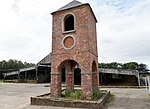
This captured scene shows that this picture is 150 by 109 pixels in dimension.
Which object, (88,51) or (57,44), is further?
(57,44)

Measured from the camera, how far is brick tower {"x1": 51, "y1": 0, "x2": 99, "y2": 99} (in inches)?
328

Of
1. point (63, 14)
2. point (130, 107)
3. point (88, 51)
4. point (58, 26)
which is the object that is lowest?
point (130, 107)

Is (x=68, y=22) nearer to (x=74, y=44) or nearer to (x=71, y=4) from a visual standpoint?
(x=71, y=4)

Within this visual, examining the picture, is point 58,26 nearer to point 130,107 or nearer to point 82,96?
point 82,96

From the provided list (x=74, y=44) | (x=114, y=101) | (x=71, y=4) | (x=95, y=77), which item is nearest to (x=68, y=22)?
(x=71, y=4)

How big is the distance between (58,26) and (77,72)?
20.4m

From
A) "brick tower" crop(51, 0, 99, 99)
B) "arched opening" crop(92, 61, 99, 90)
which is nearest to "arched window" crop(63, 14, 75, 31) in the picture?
"brick tower" crop(51, 0, 99, 99)

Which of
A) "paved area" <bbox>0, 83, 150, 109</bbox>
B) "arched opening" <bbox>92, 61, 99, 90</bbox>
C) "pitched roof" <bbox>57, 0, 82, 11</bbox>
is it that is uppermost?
"pitched roof" <bbox>57, 0, 82, 11</bbox>

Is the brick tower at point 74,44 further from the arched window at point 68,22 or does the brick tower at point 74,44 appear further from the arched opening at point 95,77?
the arched opening at point 95,77

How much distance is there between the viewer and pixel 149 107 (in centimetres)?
751

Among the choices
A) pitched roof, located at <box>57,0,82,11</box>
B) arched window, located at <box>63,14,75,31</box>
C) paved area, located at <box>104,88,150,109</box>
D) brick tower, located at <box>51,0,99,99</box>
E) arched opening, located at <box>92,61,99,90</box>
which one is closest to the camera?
paved area, located at <box>104,88,150,109</box>

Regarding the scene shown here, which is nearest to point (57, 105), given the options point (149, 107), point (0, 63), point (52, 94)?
point (52, 94)

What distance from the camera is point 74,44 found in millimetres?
8852

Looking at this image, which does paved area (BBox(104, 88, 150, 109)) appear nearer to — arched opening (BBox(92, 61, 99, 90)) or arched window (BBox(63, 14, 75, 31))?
arched opening (BBox(92, 61, 99, 90))
